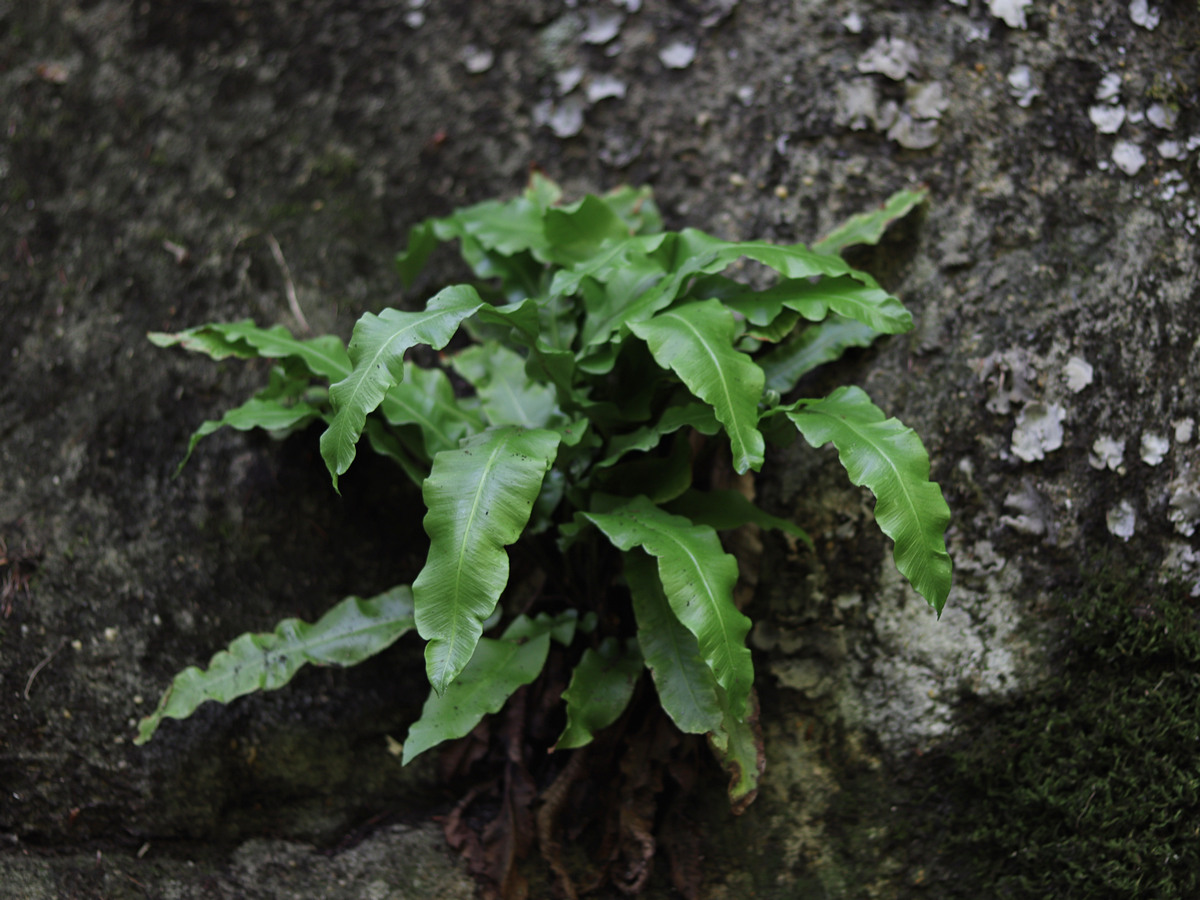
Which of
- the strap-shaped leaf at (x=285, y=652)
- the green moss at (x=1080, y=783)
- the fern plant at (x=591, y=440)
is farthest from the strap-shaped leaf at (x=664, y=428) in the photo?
the green moss at (x=1080, y=783)

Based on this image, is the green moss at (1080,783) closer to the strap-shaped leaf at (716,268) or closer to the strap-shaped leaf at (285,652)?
the strap-shaped leaf at (716,268)

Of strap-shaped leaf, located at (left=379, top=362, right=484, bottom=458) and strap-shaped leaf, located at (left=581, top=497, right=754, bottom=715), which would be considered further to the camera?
strap-shaped leaf, located at (left=379, top=362, right=484, bottom=458)

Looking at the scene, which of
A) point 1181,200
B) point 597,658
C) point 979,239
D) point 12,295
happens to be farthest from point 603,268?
point 12,295

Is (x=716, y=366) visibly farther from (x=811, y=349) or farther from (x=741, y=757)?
(x=741, y=757)

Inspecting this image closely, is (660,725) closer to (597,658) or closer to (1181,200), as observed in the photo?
(597,658)

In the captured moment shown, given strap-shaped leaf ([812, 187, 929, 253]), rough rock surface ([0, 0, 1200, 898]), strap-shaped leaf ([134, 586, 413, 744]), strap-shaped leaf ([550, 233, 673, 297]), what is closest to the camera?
strap-shaped leaf ([550, 233, 673, 297])

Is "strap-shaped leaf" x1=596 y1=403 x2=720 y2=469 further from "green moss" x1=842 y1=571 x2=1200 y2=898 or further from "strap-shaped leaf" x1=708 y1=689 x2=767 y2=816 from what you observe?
"green moss" x1=842 y1=571 x2=1200 y2=898

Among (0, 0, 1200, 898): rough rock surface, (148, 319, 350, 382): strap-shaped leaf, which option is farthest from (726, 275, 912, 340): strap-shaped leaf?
(148, 319, 350, 382): strap-shaped leaf

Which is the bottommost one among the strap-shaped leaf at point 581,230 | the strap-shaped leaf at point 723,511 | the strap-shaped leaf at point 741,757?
the strap-shaped leaf at point 741,757
